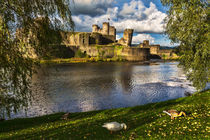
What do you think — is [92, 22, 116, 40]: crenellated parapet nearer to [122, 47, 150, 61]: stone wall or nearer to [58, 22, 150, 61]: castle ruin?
[58, 22, 150, 61]: castle ruin

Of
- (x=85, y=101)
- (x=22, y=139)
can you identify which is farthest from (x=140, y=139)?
(x=85, y=101)

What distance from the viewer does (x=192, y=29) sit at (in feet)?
44.8

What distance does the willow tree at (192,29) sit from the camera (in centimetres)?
1328

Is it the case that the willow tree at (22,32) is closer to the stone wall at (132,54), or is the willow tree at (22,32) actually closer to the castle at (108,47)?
the castle at (108,47)

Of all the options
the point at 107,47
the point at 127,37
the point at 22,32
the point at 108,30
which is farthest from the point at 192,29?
the point at 108,30

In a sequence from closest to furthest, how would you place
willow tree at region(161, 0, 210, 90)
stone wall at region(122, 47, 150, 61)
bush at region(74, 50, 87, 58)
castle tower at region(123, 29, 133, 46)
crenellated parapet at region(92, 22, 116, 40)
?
willow tree at region(161, 0, 210, 90), stone wall at region(122, 47, 150, 61), bush at region(74, 50, 87, 58), castle tower at region(123, 29, 133, 46), crenellated parapet at region(92, 22, 116, 40)

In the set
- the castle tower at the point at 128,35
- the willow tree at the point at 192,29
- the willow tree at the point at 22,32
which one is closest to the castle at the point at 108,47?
the castle tower at the point at 128,35

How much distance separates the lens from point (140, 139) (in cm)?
720

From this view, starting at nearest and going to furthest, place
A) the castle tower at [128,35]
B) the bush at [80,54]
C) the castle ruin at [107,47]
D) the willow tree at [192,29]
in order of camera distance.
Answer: the willow tree at [192,29] → the castle ruin at [107,47] → the bush at [80,54] → the castle tower at [128,35]

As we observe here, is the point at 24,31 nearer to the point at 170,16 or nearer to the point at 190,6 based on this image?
the point at 190,6

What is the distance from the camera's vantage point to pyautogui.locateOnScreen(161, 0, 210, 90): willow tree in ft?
43.6

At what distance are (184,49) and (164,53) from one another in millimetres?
128477

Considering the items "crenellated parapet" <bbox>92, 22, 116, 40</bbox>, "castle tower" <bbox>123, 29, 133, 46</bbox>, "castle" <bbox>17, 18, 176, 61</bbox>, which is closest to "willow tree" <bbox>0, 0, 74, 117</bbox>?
"castle" <bbox>17, 18, 176, 61</bbox>

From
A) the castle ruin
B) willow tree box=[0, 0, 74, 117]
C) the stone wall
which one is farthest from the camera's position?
the castle ruin
